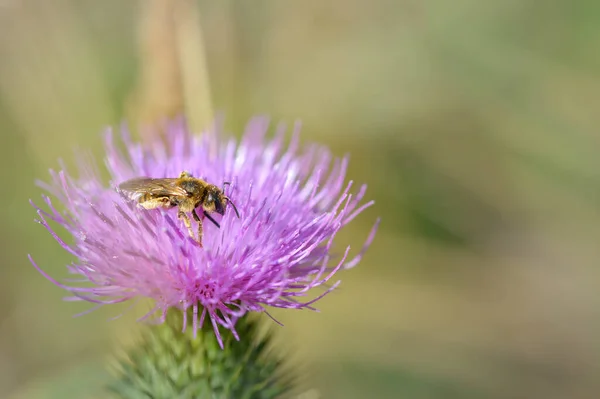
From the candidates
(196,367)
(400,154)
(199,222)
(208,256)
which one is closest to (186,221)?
(199,222)

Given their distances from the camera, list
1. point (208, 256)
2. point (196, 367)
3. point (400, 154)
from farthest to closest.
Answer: point (400, 154)
point (196, 367)
point (208, 256)

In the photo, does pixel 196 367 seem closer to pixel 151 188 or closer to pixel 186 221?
pixel 186 221

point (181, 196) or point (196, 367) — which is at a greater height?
point (181, 196)

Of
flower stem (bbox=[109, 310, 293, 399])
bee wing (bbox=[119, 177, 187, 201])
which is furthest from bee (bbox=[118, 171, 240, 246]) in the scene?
flower stem (bbox=[109, 310, 293, 399])

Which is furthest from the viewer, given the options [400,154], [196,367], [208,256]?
[400,154]

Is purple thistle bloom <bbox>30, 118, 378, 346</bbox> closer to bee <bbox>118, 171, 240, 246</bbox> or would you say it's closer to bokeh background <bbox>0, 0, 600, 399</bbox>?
bee <bbox>118, 171, 240, 246</bbox>

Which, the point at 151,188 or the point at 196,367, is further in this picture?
the point at 196,367
